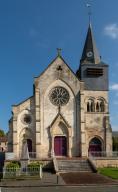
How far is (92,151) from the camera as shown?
41125 mm

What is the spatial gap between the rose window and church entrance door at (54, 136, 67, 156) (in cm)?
408

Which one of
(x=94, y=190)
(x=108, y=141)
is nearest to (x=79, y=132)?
(x=108, y=141)

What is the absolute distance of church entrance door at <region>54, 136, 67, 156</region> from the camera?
40.6 meters

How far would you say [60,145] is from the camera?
133 ft

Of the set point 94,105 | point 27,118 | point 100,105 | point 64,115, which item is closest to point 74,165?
point 64,115

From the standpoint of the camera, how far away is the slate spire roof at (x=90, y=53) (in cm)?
4388

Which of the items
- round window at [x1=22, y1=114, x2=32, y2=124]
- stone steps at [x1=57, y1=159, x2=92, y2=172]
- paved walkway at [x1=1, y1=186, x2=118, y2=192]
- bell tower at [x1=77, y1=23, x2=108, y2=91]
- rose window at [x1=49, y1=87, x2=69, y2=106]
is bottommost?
paved walkway at [x1=1, y1=186, x2=118, y2=192]

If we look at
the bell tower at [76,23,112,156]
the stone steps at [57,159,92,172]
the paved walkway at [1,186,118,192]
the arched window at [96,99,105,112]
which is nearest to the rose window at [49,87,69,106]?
the bell tower at [76,23,112,156]

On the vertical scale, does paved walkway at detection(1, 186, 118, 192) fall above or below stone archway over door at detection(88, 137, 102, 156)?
below

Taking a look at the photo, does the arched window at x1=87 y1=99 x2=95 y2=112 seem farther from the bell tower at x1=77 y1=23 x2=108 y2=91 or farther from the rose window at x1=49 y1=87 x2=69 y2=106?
the rose window at x1=49 y1=87 x2=69 y2=106

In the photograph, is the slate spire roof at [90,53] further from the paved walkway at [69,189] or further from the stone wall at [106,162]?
the paved walkway at [69,189]

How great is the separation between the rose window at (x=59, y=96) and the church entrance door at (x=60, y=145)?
408 centimetres

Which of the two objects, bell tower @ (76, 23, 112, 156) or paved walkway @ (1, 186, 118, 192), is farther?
bell tower @ (76, 23, 112, 156)

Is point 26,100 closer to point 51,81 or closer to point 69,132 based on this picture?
point 51,81
